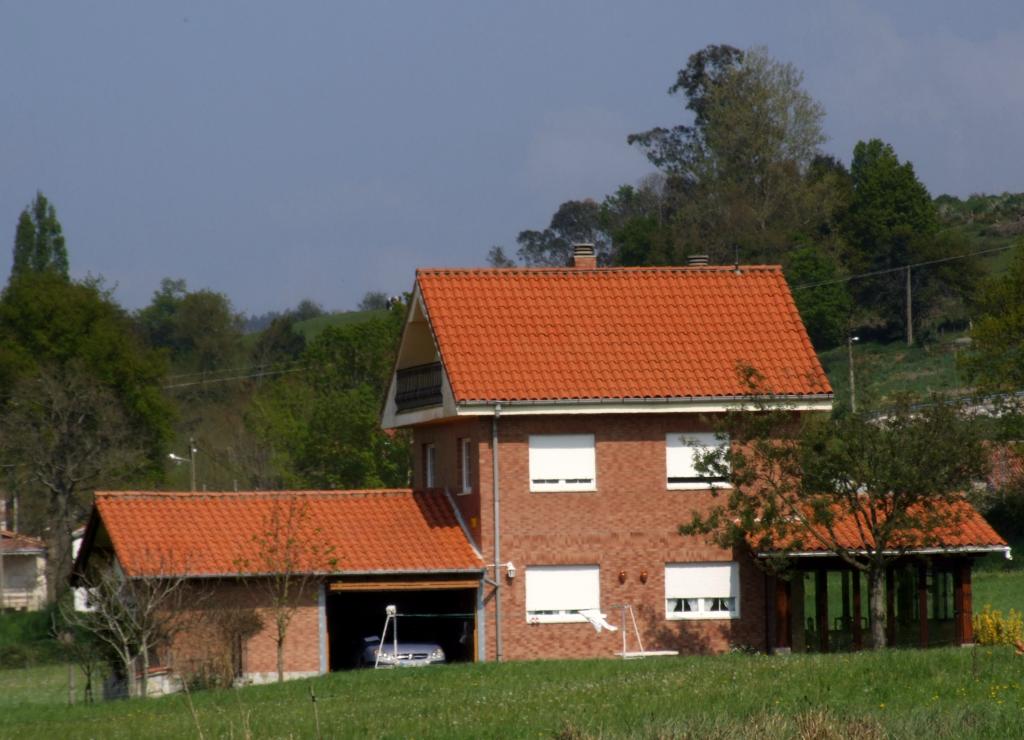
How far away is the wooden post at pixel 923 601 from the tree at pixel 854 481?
1.21 metres

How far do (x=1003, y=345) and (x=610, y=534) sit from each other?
27481mm

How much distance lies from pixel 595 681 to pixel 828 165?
86.0m

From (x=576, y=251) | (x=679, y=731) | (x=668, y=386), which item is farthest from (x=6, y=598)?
(x=679, y=731)

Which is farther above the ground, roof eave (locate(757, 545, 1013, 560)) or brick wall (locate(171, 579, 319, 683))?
roof eave (locate(757, 545, 1013, 560))

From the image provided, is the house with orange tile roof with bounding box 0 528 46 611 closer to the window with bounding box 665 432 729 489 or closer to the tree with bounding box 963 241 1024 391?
the tree with bounding box 963 241 1024 391

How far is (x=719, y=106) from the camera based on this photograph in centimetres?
9650

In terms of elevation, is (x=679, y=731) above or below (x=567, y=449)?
below

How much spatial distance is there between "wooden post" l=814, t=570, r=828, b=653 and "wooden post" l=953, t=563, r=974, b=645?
8.28 feet

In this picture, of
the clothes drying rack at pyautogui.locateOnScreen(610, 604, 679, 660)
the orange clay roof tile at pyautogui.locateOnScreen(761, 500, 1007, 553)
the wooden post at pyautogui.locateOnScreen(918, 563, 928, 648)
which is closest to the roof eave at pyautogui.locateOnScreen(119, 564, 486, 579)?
the clothes drying rack at pyautogui.locateOnScreen(610, 604, 679, 660)

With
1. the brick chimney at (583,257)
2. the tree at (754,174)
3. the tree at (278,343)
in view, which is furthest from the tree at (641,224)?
the brick chimney at (583,257)

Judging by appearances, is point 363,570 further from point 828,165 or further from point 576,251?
point 828,165

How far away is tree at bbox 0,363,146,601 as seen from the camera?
6041 centimetres

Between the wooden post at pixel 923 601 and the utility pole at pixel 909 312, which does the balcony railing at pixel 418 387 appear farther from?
the utility pole at pixel 909 312

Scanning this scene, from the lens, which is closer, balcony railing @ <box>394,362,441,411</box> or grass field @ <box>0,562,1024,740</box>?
grass field @ <box>0,562,1024,740</box>
